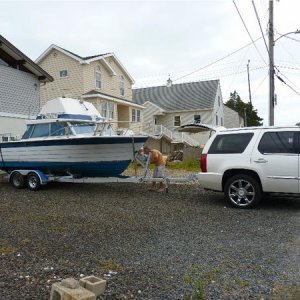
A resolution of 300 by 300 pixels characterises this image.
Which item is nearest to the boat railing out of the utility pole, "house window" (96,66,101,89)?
the utility pole

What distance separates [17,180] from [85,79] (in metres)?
17.4

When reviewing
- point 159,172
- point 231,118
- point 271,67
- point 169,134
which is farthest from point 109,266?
point 231,118

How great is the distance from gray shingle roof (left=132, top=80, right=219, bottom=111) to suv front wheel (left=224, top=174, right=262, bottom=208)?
104 ft

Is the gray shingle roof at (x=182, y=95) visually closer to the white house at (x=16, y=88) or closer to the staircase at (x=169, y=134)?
the staircase at (x=169, y=134)

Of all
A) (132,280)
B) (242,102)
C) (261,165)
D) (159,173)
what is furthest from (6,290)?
(242,102)

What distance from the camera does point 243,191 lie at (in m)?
8.68

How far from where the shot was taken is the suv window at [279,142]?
8367 mm

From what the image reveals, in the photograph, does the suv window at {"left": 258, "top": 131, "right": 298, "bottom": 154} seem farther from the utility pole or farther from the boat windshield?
the utility pole

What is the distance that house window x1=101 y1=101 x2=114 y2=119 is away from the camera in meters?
29.1

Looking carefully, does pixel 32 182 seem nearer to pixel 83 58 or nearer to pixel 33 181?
pixel 33 181

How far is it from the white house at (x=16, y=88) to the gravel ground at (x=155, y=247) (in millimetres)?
8843

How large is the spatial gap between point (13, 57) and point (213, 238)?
629 inches

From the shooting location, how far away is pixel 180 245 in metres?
5.83

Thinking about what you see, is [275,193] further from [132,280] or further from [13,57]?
[13,57]
